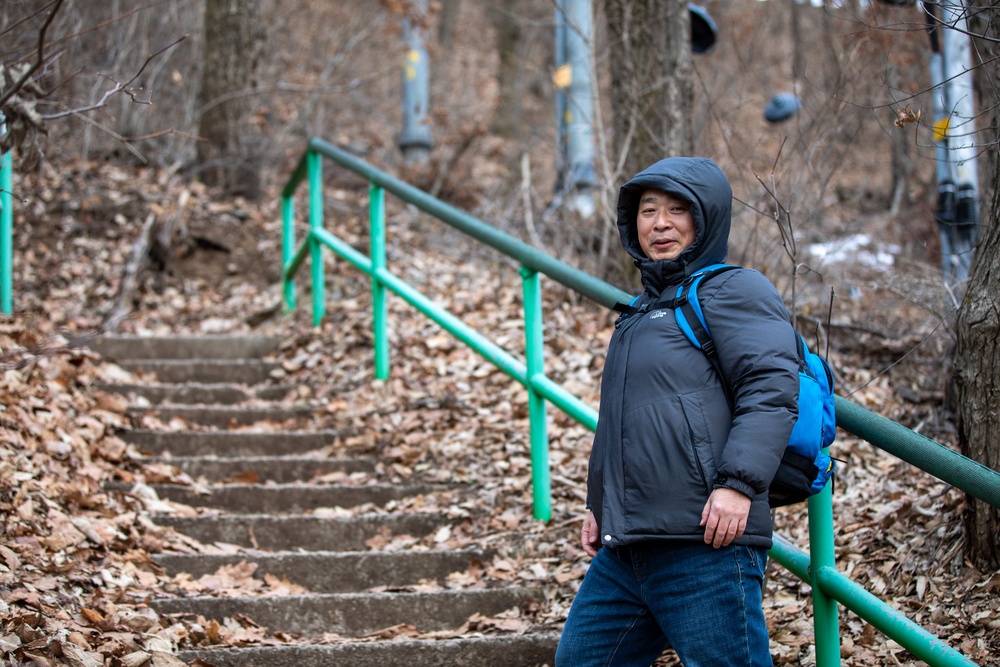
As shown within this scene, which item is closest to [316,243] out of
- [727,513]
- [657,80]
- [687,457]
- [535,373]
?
[657,80]

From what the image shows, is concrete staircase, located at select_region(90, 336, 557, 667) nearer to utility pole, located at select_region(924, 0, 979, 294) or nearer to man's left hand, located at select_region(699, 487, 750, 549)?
man's left hand, located at select_region(699, 487, 750, 549)

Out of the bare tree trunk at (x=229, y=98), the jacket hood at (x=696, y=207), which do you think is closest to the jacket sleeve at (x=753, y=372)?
the jacket hood at (x=696, y=207)

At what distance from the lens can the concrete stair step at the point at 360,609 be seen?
333cm

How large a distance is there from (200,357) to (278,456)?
1.67 meters

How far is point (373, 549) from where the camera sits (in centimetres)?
402

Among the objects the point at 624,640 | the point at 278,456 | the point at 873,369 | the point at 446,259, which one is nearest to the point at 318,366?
the point at 278,456

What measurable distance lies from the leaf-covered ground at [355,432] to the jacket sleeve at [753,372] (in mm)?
984

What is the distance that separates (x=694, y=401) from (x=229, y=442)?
3.23 meters

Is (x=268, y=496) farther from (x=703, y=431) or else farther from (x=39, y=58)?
(x=703, y=431)

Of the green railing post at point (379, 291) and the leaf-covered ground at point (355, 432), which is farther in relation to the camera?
the green railing post at point (379, 291)

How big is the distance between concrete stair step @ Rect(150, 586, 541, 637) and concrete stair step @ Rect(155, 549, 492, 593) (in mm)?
229

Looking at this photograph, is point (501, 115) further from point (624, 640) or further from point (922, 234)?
point (624, 640)

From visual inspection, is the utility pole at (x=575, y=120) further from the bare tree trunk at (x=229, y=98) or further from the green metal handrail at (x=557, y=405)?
the bare tree trunk at (x=229, y=98)

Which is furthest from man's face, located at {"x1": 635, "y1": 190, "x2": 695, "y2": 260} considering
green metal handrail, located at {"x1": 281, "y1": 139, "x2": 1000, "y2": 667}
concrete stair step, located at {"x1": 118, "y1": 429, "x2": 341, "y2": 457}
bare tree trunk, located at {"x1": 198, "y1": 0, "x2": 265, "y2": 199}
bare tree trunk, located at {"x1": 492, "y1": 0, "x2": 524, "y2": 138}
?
bare tree trunk, located at {"x1": 492, "y1": 0, "x2": 524, "y2": 138}
